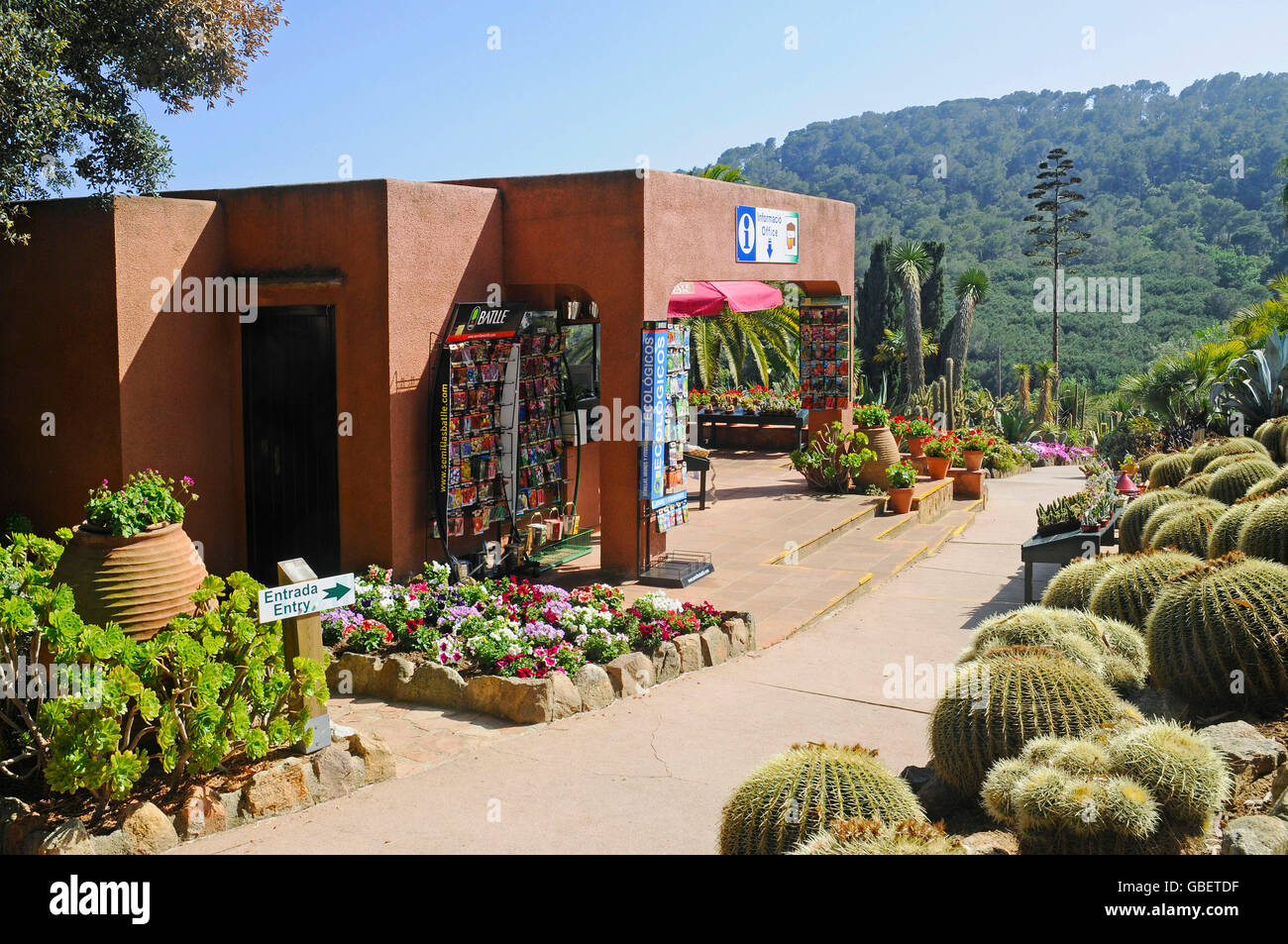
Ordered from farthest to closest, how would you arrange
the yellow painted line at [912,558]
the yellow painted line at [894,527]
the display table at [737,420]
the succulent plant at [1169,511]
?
the display table at [737,420]
the yellow painted line at [894,527]
the yellow painted line at [912,558]
the succulent plant at [1169,511]

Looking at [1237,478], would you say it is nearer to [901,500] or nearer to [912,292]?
[901,500]

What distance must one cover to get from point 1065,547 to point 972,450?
306 inches

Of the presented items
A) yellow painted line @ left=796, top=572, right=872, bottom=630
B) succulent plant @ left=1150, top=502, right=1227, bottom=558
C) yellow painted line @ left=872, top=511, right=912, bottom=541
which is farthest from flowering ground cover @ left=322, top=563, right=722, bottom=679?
yellow painted line @ left=872, top=511, right=912, bottom=541

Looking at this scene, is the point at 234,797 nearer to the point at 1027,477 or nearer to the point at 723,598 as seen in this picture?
the point at 723,598

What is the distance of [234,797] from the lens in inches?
229

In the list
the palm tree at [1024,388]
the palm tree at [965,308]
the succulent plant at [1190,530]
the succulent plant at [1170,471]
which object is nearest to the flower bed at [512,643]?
the succulent plant at [1190,530]

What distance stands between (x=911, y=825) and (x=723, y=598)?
6606 mm

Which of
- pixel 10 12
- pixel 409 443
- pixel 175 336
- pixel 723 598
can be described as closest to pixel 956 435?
pixel 723 598

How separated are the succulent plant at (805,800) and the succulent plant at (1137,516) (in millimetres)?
6142

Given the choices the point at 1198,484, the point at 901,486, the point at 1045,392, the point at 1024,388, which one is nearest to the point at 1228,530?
the point at 1198,484

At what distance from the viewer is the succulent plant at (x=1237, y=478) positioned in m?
9.62

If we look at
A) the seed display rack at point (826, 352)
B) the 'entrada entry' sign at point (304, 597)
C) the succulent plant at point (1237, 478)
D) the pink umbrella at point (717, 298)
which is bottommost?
the 'entrada entry' sign at point (304, 597)

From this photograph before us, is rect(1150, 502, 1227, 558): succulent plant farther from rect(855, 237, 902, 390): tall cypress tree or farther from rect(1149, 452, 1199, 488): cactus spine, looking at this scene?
rect(855, 237, 902, 390): tall cypress tree
